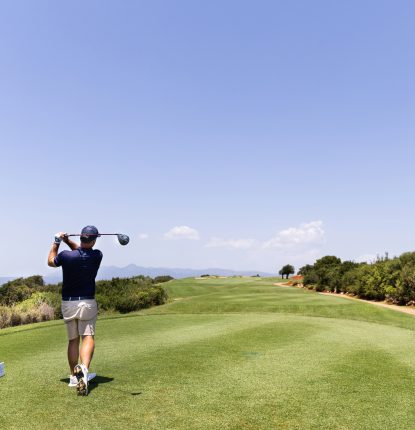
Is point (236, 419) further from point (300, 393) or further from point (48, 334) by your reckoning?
point (48, 334)

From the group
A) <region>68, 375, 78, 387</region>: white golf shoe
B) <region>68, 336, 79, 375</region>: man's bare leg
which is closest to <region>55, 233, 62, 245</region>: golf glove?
<region>68, 336, 79, 375</region>: man's bare leg

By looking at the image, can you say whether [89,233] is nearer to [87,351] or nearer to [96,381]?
[87,351]

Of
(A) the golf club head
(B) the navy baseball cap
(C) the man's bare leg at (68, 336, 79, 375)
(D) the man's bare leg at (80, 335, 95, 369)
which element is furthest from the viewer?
(A) the golf club head

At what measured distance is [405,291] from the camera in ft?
95.8

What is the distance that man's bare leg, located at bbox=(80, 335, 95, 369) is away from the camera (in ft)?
19.7

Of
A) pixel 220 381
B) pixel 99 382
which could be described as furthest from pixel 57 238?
pixel 220 381

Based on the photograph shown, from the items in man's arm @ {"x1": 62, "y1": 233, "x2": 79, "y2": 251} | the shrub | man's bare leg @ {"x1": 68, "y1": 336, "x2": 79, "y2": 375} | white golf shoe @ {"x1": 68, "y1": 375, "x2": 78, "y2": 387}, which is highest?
man's arm @ {"x1": 62, "y1": 233, "x2": 79, "y2": 251}

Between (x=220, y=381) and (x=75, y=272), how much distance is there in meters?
2.80

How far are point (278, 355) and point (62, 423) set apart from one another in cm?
470

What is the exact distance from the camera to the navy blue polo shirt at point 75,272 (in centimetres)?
620

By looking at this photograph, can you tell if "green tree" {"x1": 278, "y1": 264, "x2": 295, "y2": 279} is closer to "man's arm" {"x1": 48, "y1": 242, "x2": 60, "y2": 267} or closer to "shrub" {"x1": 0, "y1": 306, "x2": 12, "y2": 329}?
"shrub" {"x1": 0, "y1": 306, "x2": 12, "y2": 329}

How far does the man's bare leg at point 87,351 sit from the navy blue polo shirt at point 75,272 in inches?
27.5

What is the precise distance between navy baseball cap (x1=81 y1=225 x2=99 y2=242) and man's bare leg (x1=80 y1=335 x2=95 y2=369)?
5.07 feet

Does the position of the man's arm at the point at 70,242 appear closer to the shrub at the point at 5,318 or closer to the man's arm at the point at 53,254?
the man's arm at the point at 53,254
